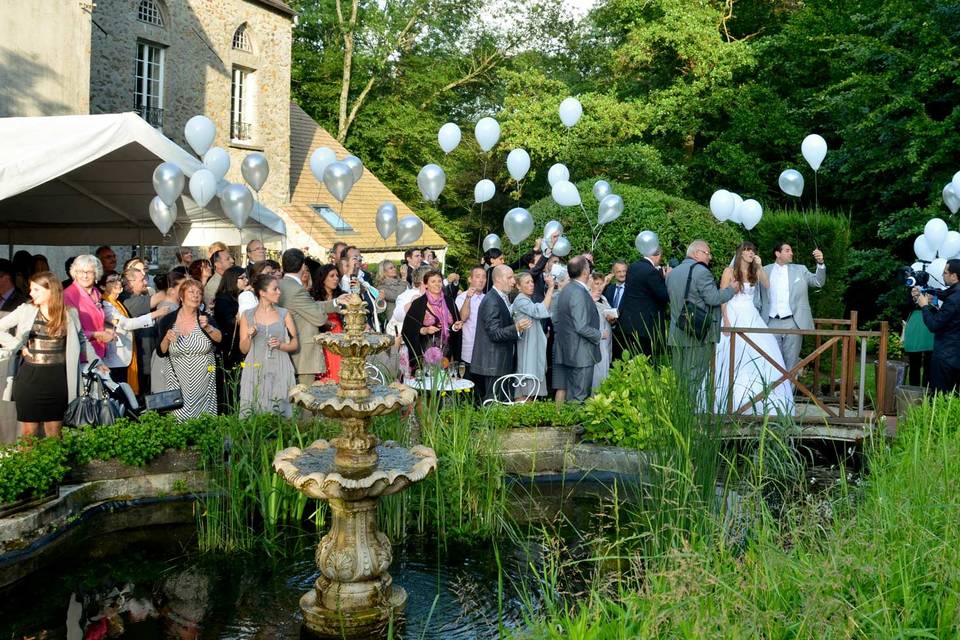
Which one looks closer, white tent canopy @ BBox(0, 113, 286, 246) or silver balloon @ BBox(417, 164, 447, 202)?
white tent canopy @ BBox(0, 113, 286, 246)

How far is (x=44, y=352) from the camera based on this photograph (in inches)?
280

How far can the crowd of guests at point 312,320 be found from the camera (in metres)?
7.27

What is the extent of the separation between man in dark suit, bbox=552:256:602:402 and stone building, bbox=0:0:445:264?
8695 millimetres

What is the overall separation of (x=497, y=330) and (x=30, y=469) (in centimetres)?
448

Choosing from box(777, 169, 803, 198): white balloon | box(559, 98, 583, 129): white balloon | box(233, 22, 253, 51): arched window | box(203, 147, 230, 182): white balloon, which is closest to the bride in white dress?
box(777, 169, 803, 198): white balloon

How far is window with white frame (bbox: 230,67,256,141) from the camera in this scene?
2328 cm

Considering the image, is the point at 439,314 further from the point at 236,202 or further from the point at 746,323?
the point at 746,323

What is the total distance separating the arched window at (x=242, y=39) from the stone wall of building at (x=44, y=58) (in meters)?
8.90

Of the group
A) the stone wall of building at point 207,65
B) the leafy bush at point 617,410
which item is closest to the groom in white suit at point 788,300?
the leafy bush at point 617,410

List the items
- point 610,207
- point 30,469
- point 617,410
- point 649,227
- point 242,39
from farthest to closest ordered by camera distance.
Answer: point 242,39 < point 649,227 < point 610,207 < point 617,410 < point 30,469

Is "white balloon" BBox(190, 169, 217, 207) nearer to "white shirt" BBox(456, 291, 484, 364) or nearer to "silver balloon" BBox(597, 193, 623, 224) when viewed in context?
"white shirt" BBox(456, 291, 484, 364)

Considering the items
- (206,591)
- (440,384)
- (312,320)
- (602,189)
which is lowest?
(206,591)

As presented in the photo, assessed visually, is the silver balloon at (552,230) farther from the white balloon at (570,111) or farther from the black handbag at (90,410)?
the black handbag at (90,410)

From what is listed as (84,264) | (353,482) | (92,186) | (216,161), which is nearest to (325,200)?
(216,161)
